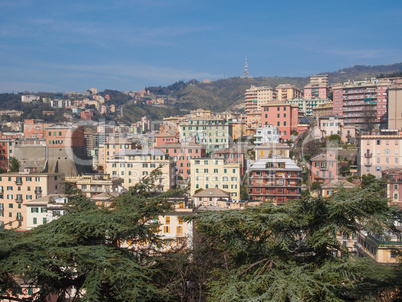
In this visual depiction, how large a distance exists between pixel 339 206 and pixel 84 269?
5589 millimetres

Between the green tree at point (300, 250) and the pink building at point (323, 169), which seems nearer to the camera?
the green tree at point (300, 250)

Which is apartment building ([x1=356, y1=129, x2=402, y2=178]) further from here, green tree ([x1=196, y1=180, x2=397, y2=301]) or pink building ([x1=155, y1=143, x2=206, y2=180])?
green tree ([x1=196, y1=180, x2=397, y2=301])

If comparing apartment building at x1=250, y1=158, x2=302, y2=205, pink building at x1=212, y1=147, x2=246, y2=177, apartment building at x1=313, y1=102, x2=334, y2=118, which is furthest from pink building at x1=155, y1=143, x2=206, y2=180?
apartment building at x1=313, y1=102, x2=334, y2=118

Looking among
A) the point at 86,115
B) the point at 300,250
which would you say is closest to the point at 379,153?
the point at 300,250

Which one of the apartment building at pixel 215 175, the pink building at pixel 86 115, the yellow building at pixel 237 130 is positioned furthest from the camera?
the pink building at pixel 86 115

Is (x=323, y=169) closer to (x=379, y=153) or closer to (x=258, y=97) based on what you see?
(x=379, y=153)

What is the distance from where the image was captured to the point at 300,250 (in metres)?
9.97

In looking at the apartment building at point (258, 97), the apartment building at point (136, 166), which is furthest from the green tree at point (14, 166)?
the apartment building at point (258, 97)

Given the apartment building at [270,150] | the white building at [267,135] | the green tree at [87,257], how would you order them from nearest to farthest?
the green tree at [87,257] < the apartment building at [270,150] < the white building at [267,135]

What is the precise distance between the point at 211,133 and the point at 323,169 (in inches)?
864

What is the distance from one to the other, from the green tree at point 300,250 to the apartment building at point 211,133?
4506cm

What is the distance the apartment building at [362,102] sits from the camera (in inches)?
2356

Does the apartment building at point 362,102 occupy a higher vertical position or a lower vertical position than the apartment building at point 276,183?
higher

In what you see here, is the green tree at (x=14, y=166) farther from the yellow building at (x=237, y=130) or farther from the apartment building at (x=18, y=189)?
the yellow building at (x=237, y=130)
